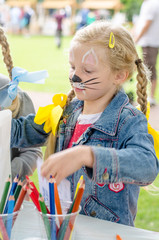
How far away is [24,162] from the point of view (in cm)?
136

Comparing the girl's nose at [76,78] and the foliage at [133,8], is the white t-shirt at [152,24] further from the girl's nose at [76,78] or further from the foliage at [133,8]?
the foliage at [133,8]

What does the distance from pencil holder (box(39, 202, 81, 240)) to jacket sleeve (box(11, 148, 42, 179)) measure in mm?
581

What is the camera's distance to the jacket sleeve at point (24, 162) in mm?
1320

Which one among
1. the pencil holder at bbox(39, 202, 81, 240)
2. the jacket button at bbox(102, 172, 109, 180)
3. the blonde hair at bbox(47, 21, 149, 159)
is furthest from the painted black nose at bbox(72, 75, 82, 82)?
the pencil holder at bbox(39, 202, 81, 240)

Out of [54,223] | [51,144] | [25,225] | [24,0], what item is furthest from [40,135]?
[24,0]

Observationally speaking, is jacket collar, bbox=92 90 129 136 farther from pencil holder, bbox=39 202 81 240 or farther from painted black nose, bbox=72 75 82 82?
pencil holder, bbox=39 202 81 240

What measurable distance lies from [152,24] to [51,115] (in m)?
3.15

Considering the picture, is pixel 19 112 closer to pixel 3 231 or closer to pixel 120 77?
pixel 120 77

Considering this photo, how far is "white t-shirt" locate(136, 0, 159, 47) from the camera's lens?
12.7ft

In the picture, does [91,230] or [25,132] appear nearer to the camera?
[91,230]

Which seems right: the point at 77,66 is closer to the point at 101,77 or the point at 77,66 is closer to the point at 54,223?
the point at 101,77

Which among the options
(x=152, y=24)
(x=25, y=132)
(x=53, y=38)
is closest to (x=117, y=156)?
(x=25, y=132)

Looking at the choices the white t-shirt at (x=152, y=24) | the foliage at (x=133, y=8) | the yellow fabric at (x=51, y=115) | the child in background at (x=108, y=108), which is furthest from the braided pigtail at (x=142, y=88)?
the foliage at (x=133, y=8)

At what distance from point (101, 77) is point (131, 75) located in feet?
0.48
